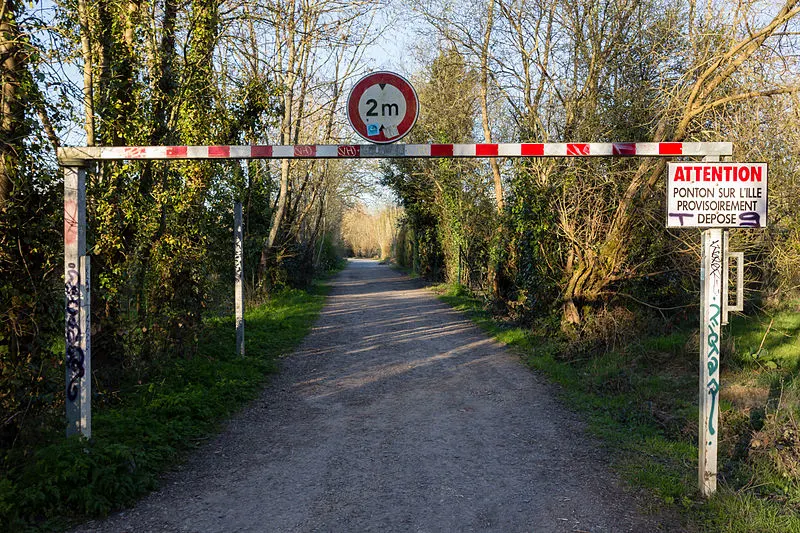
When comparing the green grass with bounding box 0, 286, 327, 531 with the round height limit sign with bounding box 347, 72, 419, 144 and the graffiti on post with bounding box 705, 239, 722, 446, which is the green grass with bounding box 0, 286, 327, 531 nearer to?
the round height limit sign with bounding box 347, 72, 419, 144

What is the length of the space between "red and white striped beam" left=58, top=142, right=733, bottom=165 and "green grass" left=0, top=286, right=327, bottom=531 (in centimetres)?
251

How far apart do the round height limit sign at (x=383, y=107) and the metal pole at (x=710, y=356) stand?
270 centimetres

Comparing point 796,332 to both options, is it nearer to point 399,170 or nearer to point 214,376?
point 214,376

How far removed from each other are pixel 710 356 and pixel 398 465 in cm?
288

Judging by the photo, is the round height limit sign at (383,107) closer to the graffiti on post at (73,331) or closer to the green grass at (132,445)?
the graffiti on post at (73,331)

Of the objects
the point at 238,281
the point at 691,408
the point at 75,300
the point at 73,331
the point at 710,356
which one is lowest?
the point at 691,408

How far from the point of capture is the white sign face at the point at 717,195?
16.1 ft

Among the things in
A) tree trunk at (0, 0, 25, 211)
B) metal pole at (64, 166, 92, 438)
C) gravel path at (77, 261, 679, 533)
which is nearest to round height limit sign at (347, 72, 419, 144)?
metal pole at (64, 166, 92, 438)

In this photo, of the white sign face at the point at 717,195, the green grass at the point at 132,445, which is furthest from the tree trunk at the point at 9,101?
the white sign face at the point at 717,195

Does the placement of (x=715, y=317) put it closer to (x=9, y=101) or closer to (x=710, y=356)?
(x=710, y=356)

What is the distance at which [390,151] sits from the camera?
527 cm

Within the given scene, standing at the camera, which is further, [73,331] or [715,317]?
[73,331]

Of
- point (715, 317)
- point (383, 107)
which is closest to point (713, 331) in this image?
point (715, 317)

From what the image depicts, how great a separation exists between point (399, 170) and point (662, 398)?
24.8 metres
